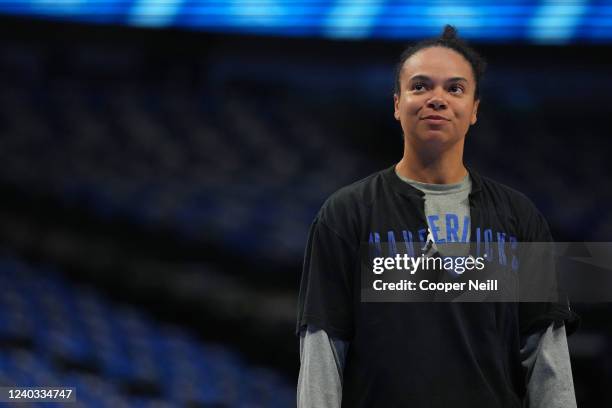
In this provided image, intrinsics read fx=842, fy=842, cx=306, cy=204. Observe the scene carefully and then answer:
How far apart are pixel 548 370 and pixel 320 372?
35 centimetres

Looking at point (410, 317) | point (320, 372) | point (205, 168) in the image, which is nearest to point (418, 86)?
point (410, 317)

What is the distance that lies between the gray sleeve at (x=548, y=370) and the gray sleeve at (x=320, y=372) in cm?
29

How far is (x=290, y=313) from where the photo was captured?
5582mm

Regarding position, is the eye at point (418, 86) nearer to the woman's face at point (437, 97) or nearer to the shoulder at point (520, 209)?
the woman's face at point (437, 97)

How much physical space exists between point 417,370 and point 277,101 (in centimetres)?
596

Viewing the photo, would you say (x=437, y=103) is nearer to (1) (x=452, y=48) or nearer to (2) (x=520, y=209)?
(1) (x=452, y=48)

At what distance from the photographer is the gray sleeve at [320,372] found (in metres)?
1.28

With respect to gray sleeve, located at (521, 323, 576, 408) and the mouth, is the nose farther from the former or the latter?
gray sleeve, located at (521, 323, 576, 408)

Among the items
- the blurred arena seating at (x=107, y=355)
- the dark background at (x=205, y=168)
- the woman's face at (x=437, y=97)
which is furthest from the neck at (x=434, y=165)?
the dark background at (x=205, y=168)

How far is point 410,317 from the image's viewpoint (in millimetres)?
1267

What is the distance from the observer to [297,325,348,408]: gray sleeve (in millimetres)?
1276

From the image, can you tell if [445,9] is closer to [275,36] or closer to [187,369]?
[275,36]

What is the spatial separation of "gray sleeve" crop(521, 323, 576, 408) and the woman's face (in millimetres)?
341

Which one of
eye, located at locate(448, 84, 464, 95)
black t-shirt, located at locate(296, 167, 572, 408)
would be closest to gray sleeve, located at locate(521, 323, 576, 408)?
black t-shirt, located at locate(296, 167, 572, 408)
